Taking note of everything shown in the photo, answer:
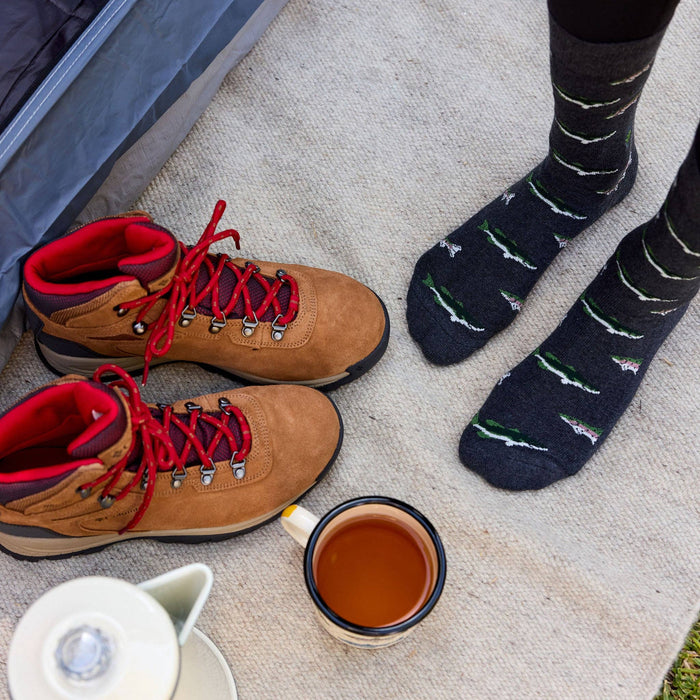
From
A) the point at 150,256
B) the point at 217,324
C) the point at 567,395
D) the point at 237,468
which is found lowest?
the point at 567,395

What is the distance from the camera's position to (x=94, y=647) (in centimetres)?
44

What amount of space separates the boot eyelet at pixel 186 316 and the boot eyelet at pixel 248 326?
6 centimetres

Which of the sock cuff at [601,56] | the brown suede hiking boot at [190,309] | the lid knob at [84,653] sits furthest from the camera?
Answer: the brown suede hiking boot at [190,309]

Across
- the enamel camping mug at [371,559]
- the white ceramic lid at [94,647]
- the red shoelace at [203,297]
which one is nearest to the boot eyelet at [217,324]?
the red shoelace at [203,297]

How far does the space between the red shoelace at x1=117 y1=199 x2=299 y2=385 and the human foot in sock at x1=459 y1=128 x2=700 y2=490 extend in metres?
0.28

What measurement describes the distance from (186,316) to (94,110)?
0.26m

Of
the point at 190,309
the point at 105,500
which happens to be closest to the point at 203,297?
the point at 190,309

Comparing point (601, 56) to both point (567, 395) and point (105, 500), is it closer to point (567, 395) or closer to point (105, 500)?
point (567, 395)

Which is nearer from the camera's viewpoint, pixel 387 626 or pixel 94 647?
pixel 94 647

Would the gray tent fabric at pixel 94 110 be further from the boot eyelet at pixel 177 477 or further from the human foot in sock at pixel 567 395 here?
the human foot in sock at pixel 567 395

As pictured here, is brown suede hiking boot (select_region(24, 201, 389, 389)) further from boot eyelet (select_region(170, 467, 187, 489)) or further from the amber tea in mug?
the amber tea in mug

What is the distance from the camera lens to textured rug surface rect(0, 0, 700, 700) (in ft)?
2.56

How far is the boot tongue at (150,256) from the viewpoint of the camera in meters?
0.67

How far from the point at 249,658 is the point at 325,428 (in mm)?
277
